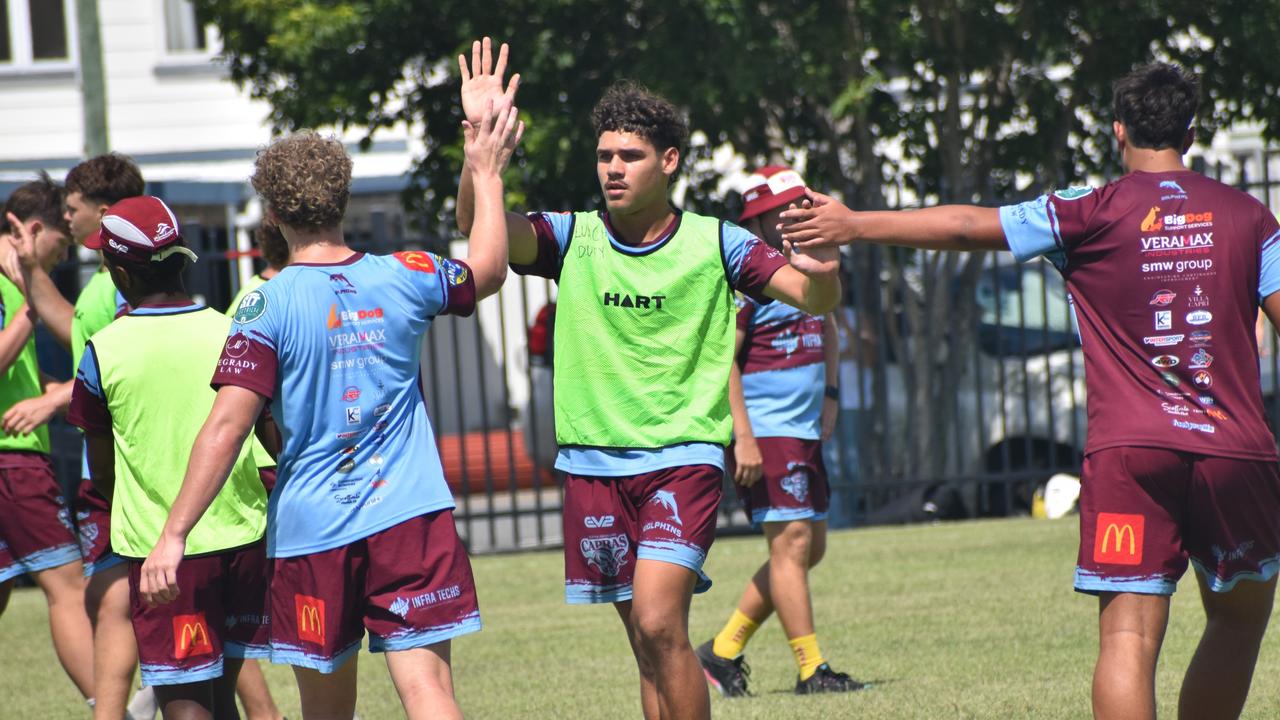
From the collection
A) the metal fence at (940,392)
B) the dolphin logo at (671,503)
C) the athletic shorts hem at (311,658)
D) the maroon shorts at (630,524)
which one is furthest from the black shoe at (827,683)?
the metal fence at (940,392)

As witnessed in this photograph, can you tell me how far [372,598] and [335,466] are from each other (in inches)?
13.6

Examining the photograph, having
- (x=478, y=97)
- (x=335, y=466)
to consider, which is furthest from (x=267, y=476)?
(x=478, y=97)

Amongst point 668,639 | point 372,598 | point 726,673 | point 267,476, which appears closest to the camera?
point 372,598

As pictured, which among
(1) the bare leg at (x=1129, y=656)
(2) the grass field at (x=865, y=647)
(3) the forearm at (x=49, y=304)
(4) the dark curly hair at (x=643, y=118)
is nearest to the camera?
(1) the bare leg at (x=1129, y=656)

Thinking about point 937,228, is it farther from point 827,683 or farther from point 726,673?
point 726,673

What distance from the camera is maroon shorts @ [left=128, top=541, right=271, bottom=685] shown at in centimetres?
465

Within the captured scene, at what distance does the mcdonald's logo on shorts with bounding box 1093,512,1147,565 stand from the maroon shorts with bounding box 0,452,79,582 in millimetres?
4085

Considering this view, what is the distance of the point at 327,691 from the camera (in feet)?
13.7

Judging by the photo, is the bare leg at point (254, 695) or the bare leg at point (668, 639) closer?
the bare leg at point (668, 639)

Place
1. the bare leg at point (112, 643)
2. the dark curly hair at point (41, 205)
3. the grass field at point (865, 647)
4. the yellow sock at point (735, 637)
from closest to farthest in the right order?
the bare leg at point (112, 643), the dark curly hair at point (41, 205), the grass field at point (865, 647), the yellow sock at point (735, 637)

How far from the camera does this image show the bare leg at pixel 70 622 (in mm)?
6398

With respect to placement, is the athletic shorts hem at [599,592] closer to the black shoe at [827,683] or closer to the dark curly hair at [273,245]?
the black shoe at [827,683]

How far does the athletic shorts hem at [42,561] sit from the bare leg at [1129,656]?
13.4 feet

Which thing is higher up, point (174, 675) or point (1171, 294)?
point (1171, 294)
